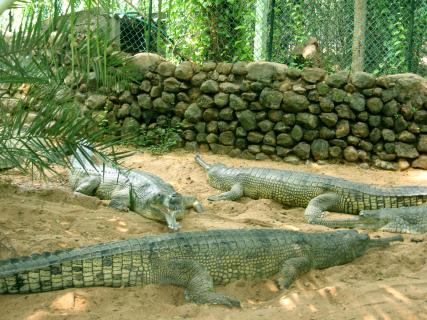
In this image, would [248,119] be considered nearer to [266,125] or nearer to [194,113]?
[266,125]

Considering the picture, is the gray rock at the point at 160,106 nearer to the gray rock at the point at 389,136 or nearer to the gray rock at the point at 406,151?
the gray rock at the point at 389,136

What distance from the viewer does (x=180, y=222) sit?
5.94 metres

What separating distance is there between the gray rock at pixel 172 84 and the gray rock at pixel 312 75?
2072 mm

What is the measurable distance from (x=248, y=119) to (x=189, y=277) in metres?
5.22

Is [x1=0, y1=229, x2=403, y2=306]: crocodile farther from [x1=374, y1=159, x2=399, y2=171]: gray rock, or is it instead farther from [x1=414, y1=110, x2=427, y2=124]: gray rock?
[x1=414, y1=110, x2=427, y2=124]: gray rock

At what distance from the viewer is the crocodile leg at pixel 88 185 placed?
704 centimetres

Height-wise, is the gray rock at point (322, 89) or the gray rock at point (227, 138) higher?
the gray rock at point (322, 89)

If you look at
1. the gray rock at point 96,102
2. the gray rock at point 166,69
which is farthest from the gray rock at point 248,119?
the gray rock at point 96,102

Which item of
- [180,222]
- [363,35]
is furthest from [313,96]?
[180,222]

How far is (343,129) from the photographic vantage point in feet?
29.4

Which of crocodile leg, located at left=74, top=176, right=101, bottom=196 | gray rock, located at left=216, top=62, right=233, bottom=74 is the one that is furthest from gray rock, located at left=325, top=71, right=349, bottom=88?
crocodile leg, located at left=74, top=176, right=101, bottom=196

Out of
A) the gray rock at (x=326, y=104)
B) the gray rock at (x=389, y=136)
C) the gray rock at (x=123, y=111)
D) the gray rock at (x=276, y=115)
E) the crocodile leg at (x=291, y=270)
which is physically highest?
the gray rock at (x=326, y=104)

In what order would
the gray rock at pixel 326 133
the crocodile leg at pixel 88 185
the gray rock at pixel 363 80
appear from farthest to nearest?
the gray rock at pixel 326 133, the gray rock at pixel 363 80, the crocodile leg at pixel 88 185

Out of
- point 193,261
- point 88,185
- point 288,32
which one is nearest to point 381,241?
point 193,261
